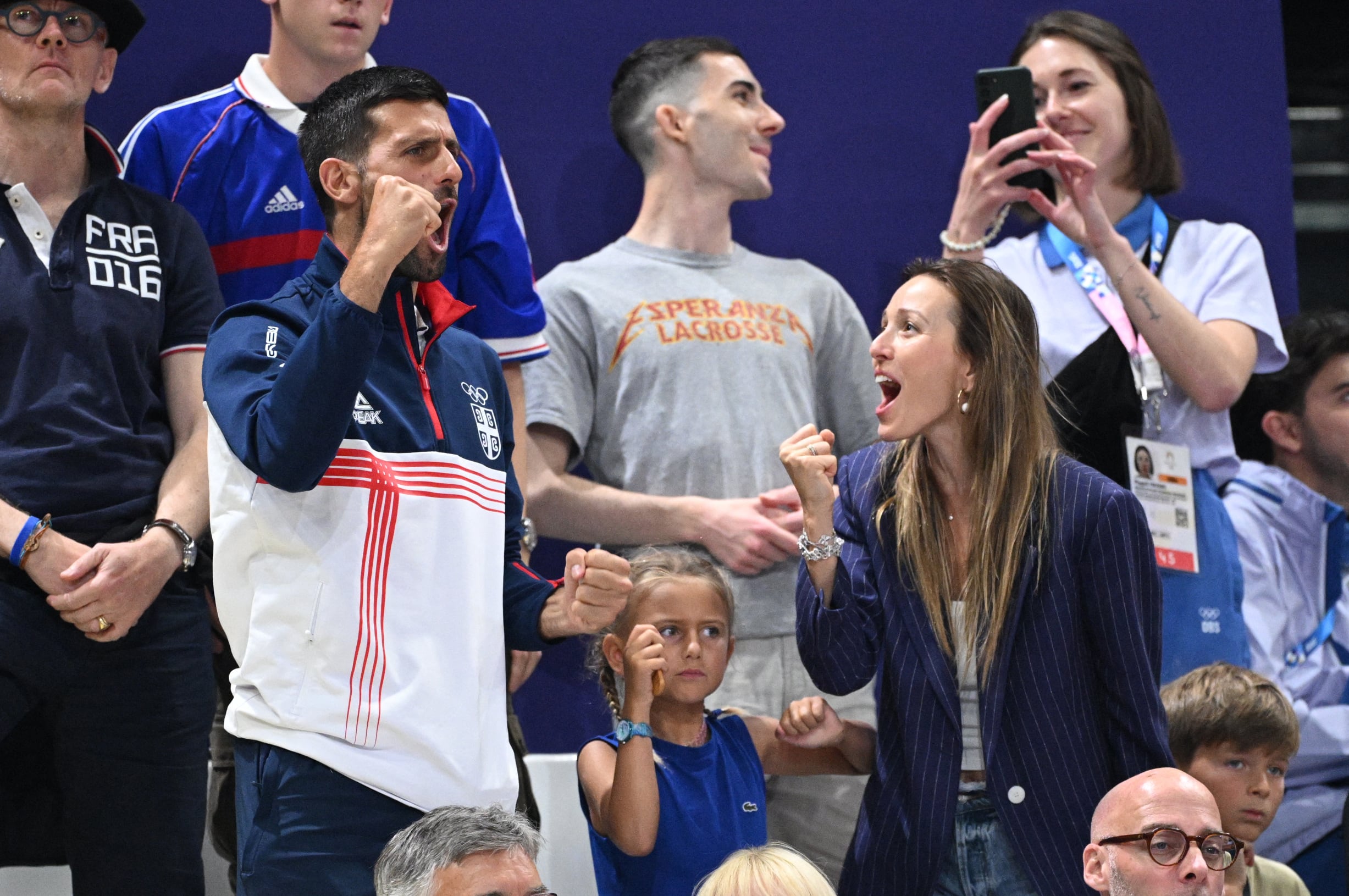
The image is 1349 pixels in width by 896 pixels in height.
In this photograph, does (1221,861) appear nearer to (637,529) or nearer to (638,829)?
(638,829)

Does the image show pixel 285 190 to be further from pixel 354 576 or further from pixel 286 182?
pixel 354 576

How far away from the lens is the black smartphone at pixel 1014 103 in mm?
3754

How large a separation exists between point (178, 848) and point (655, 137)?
215 centimetres

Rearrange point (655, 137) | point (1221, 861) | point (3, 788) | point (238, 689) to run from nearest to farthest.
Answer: point (238, 689)
point (1221, 861)
point (3, 788)
point (655, 137)

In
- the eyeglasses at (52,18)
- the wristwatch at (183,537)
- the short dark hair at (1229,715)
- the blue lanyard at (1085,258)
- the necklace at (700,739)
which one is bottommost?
the short dark hair at (1229,715)

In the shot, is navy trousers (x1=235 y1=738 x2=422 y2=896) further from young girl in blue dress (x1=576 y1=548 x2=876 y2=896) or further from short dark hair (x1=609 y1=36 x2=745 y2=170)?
short dark hair (x1=609 y1=36 x2=745 y2=170)

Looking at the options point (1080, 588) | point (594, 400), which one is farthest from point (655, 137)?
point (1080, 588)

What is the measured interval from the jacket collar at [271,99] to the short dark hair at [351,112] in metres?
0.72

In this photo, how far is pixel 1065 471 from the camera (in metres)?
2.76

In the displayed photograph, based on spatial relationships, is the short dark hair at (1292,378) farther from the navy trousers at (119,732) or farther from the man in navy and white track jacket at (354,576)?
the navy trousers at (119,732)

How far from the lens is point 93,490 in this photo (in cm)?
274

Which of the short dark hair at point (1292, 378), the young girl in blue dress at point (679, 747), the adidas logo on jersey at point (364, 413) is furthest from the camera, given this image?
the short dark hair at point (1292, 378)

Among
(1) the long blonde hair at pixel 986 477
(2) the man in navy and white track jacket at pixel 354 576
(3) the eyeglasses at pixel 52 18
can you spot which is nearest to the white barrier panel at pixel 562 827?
(1) the long blonde hair at pixel 986 477

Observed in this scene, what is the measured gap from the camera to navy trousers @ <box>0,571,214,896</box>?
2.66 m
